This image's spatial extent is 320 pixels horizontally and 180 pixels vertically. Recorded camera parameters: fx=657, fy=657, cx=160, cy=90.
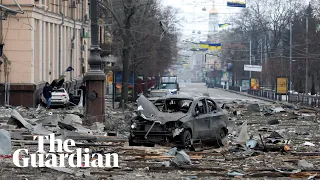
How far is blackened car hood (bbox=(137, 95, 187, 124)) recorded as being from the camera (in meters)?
18.0

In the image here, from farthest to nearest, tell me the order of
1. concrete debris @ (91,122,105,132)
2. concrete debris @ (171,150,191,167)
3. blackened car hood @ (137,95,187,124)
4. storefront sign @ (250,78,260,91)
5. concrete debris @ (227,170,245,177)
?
storefront sign @ (250,78,260,91) < concrete debris @ (91,122,105,132) < blackened car hood @ (137,95,187,124) < concrete debris @ (171,150,191,167) < concrete debris @ (227,170,245,177)

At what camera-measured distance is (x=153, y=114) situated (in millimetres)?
18172

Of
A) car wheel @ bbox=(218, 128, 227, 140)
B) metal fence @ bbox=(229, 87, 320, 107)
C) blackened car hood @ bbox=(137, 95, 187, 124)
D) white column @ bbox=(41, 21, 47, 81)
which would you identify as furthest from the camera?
metal fence @ bbox=(229, 87, 320, 107)

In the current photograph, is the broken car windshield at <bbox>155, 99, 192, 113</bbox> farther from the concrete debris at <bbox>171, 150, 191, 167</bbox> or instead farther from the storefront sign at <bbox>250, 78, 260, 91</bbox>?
the storefront sign at <bbox>250, 78, 260, 91</bbox>

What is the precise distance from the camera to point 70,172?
1248 centimetres

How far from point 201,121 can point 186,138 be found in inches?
45.0

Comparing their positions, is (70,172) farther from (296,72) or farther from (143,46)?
(296,72)

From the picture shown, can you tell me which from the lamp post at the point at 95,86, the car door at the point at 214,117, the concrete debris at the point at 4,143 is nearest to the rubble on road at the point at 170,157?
the concrete debris at the point at 4,143

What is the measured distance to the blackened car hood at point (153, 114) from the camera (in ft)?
59.0

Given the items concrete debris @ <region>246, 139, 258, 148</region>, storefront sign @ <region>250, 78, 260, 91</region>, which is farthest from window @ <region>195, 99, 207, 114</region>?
storefront sign @ <region>250, 78, 260, 91</region>

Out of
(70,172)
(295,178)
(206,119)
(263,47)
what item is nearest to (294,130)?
(206,119)

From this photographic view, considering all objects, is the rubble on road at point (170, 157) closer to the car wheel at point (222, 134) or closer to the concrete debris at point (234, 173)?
the concrete debris at point (234, 173)

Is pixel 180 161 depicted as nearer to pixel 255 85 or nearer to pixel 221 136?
pixel 221 136

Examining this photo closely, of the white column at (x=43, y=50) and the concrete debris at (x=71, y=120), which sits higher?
the white column at (x=43, y=50)
